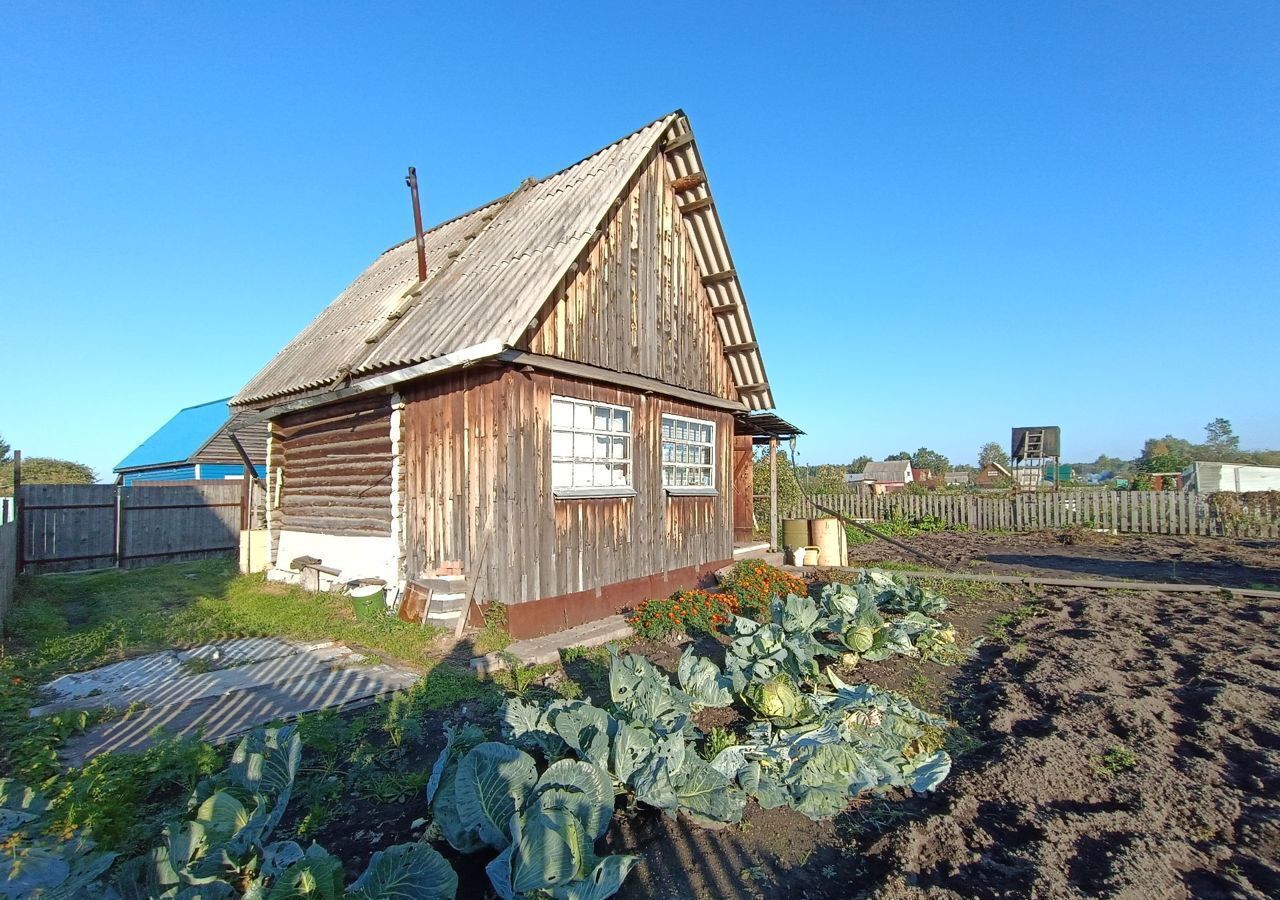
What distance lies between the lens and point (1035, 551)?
53.7 ft

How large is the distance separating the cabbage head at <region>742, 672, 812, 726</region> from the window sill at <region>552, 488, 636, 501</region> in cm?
356

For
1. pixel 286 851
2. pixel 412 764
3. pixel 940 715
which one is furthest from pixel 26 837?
pixel 940 715

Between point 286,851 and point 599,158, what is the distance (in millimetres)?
9773

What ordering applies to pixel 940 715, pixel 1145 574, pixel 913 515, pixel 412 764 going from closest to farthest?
pixel 412 764
pixel 940 715
pixel 1145 574
pixel 913 515

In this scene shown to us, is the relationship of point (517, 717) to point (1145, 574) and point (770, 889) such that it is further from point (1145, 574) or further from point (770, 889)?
point (1145, 574)

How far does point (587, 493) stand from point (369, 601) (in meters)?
3.05

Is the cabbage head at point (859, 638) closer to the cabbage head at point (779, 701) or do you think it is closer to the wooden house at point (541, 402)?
the cabbage head at point (779, 701)

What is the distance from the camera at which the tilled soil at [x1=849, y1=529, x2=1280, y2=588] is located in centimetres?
1217

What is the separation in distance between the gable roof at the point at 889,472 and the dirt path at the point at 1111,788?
1882 inches

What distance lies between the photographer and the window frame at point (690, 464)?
977cm

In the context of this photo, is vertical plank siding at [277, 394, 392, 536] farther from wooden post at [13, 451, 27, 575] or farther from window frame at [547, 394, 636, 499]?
wooden post at [13, 451, 27, 575]

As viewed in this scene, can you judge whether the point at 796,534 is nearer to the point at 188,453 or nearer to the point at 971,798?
the point at 971,798

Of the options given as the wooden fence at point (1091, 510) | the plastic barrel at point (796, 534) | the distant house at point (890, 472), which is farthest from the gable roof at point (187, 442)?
the distant house at point (890, 472)

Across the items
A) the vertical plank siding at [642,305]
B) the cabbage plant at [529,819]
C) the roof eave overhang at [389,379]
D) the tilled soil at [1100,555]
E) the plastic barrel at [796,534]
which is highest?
the vertical plank siding at [642,305]
